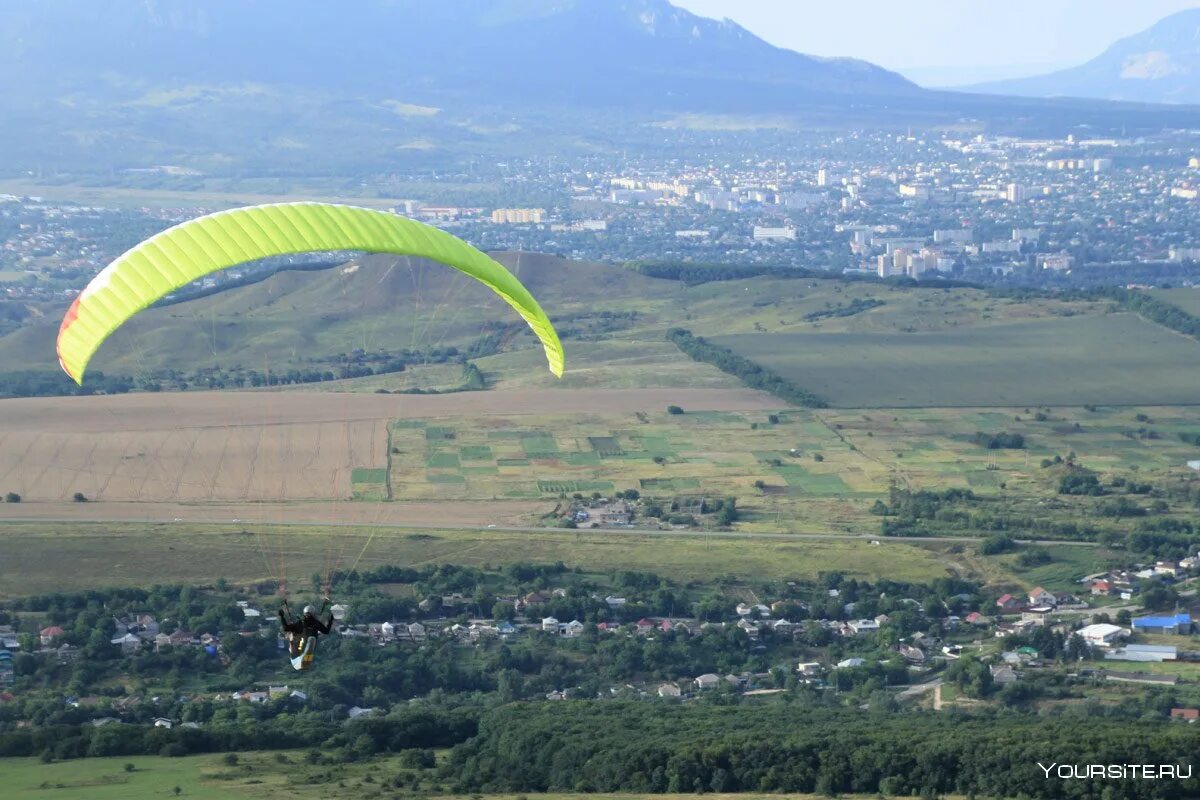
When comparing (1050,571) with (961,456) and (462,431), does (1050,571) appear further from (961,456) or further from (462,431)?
(462,431)

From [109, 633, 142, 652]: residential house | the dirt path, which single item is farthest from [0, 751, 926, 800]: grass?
the dirt path

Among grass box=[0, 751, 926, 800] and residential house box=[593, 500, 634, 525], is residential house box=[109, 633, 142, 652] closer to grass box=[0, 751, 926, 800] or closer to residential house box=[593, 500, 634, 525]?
grass box=[0, 751, 926, 800]

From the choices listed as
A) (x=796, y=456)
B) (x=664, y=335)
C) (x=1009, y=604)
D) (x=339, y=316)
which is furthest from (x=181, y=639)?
(x=339, y=316)

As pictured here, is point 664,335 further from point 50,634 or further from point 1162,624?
point 50,634

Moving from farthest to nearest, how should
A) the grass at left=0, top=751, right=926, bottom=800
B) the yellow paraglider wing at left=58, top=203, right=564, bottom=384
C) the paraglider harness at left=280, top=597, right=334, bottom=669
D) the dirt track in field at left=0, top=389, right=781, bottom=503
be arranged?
the dirt track in field at left=0, top=389, right=781, bottom=503 < the grass at left=0, top=751, right=926, bottom=800 < the yellow paraglider wing at left=58, top=203, right=564, bottom=384 < the paraglider harness at left=280, top=597, right=334, bottom=669

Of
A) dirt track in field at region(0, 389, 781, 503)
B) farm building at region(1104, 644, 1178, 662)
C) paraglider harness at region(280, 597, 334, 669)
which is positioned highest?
paraglider harness at region(280, 597, 334, 669)

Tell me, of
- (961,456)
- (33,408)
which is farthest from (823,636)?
(33,408)
